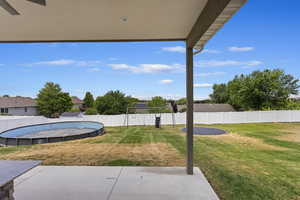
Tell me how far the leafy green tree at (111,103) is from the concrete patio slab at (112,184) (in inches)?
718

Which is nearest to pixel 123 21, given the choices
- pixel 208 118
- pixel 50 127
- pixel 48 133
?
pixel 48 133

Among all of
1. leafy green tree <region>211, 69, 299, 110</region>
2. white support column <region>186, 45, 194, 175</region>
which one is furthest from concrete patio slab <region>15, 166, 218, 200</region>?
leafy green tree <region>211, 69, 299, 110</region>

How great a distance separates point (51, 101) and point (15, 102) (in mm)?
4375

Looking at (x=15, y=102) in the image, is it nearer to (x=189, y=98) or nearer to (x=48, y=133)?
(x=48, y=133)

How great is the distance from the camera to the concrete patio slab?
2.34m

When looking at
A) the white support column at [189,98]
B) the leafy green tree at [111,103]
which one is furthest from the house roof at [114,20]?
the leafy green tree at [111,103]

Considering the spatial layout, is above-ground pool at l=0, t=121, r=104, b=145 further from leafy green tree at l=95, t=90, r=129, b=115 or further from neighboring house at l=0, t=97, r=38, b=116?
neighboring house at l=0, t=97, r=38, b=116

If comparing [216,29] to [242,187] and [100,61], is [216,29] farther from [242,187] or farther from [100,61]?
[100,61]

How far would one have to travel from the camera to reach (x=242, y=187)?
2.73m

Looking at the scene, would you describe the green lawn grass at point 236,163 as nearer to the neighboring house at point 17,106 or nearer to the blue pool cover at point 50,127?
the blue pool cover at point 50,127

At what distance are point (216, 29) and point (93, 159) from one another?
388 centimetres

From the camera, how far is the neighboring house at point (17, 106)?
2101 cm

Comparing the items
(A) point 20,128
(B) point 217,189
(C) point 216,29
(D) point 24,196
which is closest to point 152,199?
(B) point 217,189

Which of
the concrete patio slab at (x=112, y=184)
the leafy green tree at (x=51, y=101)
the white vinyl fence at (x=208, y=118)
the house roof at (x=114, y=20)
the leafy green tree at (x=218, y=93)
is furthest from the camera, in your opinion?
the leafy green tree at (x=218, y=93)
